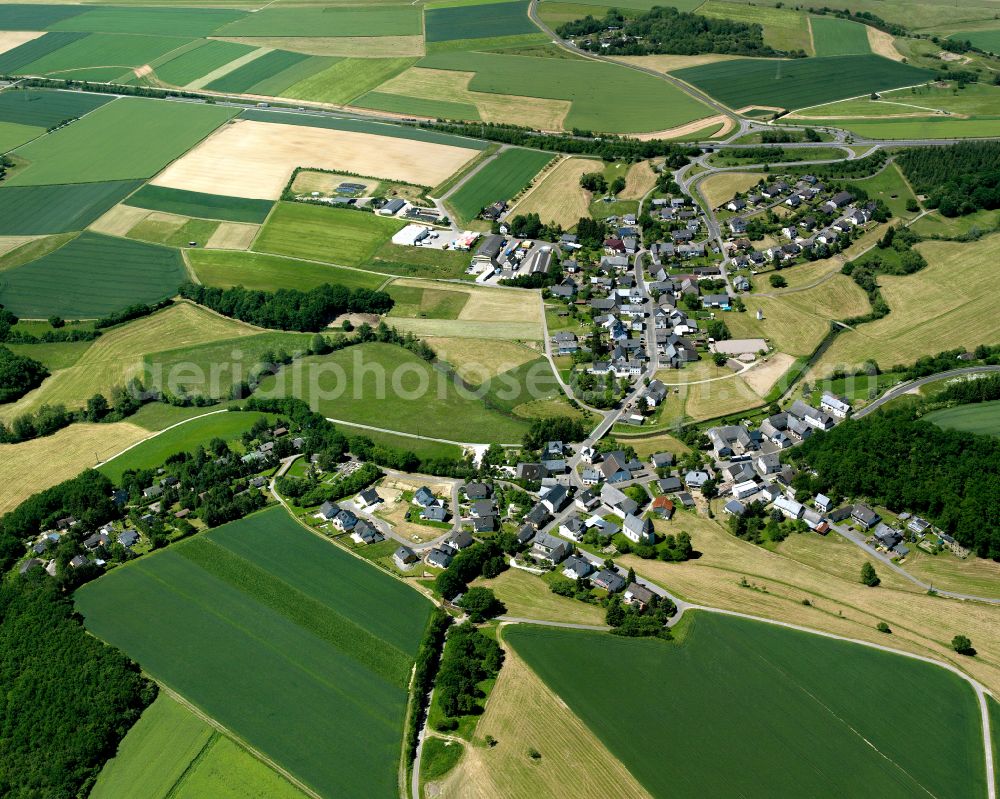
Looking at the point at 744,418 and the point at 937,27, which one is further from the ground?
the point at 937,27

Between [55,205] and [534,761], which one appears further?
[55,205]

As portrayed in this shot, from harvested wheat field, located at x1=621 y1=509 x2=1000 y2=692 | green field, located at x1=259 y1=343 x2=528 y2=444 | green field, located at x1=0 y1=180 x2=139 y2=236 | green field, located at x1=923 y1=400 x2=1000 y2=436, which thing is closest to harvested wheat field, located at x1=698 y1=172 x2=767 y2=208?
green field, located at x1=923 y1=400 x2=1000 y2=436

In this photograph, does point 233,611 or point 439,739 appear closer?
point 439,739

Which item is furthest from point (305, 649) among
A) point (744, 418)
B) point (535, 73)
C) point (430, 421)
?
point (535, 73)

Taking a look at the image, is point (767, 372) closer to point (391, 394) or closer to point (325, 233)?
point (391, 394)

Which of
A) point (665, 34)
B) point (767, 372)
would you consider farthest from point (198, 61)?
point (767, 372)

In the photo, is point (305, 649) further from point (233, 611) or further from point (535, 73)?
point (535, 73)

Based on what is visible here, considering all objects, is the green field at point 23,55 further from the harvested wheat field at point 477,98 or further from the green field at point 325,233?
the green field at point 325,233
